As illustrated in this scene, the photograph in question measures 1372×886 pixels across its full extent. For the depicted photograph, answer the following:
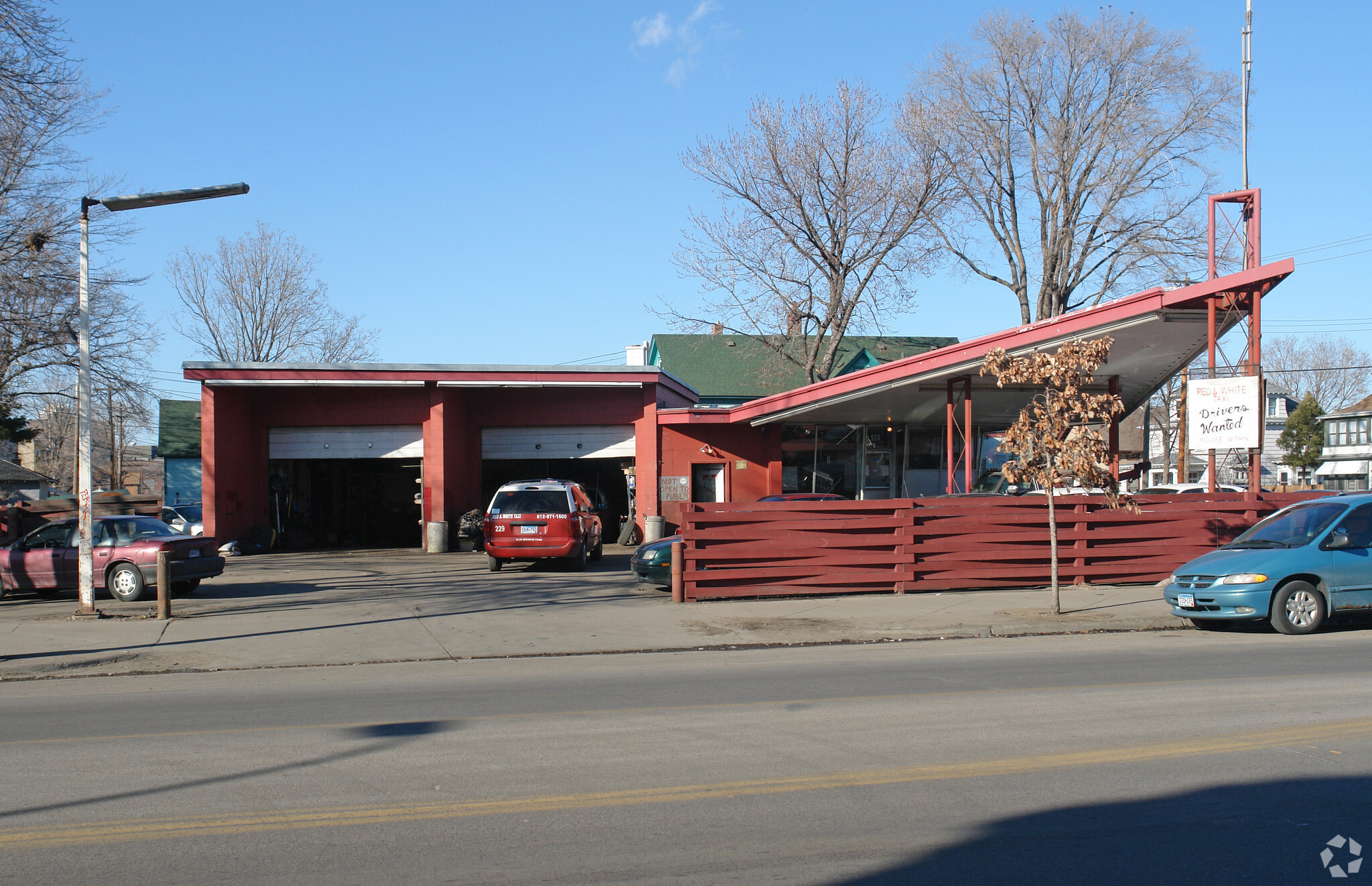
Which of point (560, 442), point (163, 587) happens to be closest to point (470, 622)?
point (163, 587)

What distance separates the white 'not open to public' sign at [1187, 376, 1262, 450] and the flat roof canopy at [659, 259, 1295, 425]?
1482 mm

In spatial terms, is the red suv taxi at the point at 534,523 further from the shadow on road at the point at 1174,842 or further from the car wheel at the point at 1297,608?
the shadow on road at the point at 1174,842

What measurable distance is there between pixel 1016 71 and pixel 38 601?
36.3 meters

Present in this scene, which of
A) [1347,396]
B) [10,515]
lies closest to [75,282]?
[10,515]

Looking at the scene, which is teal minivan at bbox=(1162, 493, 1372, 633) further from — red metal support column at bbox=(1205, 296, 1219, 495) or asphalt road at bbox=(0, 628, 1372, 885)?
red metal support column at bbox=(1205, 296, 1219, 495)

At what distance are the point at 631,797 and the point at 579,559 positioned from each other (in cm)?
1445

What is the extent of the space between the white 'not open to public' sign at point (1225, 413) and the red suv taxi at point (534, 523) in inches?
446

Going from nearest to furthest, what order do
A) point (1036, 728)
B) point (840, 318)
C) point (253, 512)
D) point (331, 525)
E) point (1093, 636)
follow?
1. point (1036, 728)
2. point (1093, 636)
3. point (253, 512)
4. point (331, 525)
5. point (840, 318)

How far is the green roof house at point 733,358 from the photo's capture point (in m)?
46.3

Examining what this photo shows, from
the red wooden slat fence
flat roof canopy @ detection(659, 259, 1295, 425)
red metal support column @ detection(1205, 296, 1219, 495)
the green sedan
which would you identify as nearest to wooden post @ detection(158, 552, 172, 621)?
the green sedan

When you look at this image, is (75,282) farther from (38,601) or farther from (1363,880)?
(1363,880)

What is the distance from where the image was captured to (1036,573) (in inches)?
642

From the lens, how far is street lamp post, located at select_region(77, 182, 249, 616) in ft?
44.1

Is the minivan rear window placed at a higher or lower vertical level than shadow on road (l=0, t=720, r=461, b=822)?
higher
